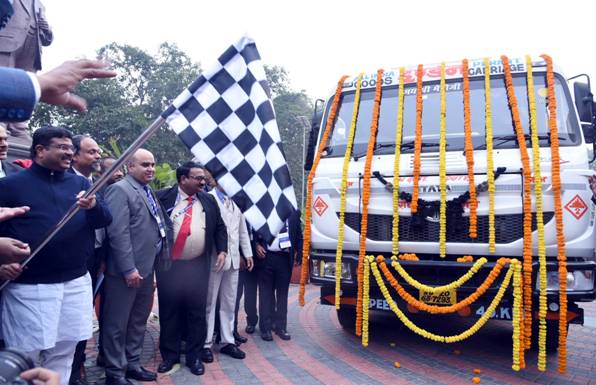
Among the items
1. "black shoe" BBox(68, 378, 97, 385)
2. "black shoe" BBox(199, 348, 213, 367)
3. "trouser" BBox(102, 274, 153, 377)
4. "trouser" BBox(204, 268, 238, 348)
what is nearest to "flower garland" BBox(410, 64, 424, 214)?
"trouser" BBox(204, 268, 238, 348)

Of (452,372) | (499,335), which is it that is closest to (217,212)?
(452,372)

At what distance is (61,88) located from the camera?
58.2 inches

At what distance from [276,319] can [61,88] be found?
175 inches

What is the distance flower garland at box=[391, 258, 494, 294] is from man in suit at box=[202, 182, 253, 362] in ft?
5.18

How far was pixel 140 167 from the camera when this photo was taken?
3902mm

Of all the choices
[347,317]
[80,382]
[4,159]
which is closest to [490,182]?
[347,317]

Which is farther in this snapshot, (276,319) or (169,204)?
(276,319)

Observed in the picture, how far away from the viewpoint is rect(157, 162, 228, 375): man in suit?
419 centimetres

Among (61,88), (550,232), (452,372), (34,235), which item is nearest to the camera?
(61,88)

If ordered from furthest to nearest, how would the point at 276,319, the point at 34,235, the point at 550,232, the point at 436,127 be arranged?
the point at 276,319
the point at 436,127
the point at 550,232
the point at 34,235

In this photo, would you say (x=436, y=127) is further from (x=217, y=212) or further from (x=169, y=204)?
(x=169, y=204)

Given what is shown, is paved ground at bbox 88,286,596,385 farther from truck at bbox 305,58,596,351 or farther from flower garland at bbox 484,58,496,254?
flower garland at bbox 484,58,496,254

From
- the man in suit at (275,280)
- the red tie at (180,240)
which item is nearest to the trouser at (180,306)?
the red tie at (180,240)

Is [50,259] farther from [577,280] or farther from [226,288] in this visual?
[577,280]
